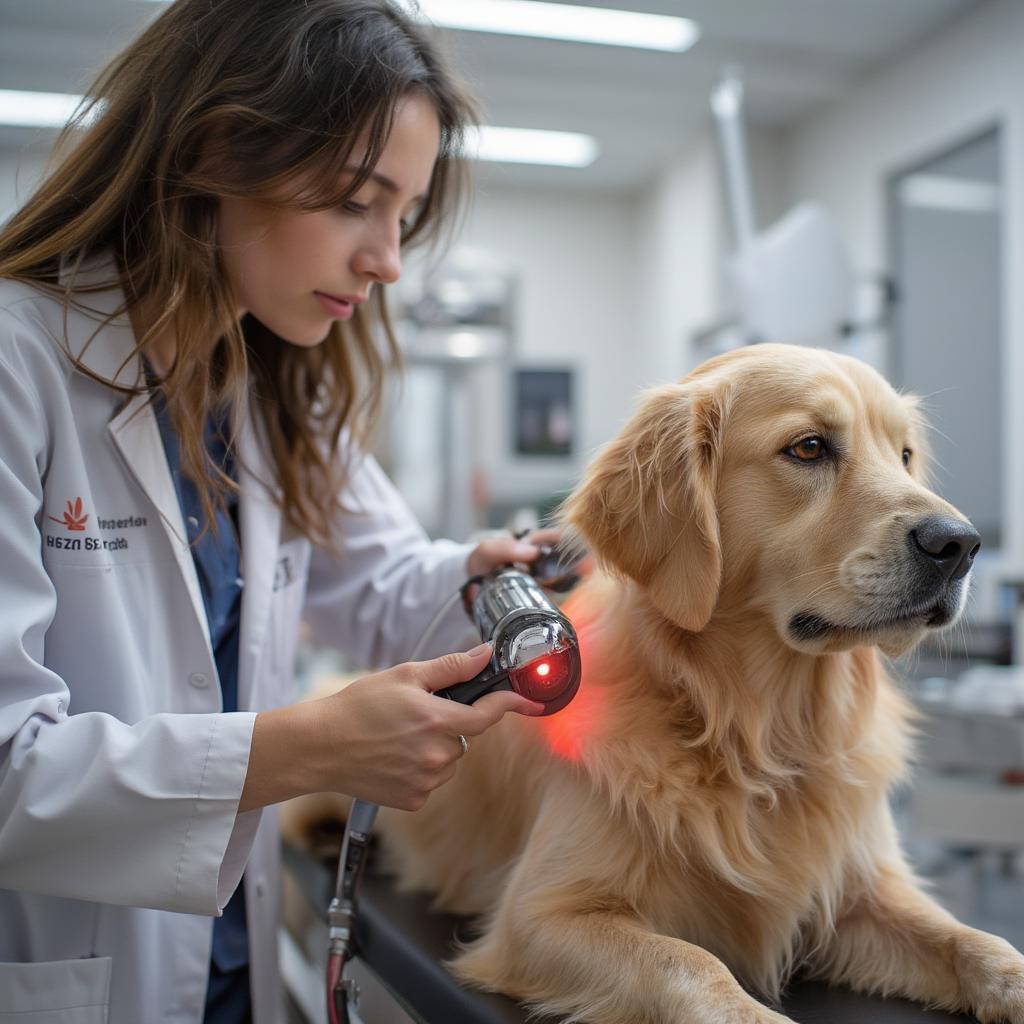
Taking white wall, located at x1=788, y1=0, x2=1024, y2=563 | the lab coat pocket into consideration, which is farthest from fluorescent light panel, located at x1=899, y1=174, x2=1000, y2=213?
the lab coat pocket

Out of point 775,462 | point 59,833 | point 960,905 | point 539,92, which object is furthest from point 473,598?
point 539,92

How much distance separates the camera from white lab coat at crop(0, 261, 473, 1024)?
0.86m

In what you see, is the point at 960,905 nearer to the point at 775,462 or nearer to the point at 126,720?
the point at 775,462

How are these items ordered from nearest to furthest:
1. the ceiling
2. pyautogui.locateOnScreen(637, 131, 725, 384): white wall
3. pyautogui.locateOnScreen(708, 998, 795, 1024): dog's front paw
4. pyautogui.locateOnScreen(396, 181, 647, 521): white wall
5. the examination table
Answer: pyautogui.locateOnScreen(708, 998, 795, 1024): dog's front paw, the examination table, the ceiling, pyautogui.locateOnScreen(637, 131, 725, 384): white wall, pyautogui.locateOnScreen(396, 181, 647, 521): white wall

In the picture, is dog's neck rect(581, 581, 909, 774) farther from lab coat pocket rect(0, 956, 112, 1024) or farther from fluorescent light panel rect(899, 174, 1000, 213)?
fluorescent light panel rect(899, 174, 1000, 213)

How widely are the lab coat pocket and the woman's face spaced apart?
0.75m

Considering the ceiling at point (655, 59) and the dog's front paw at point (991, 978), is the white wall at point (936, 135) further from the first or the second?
the dog's front paw at point (991, 978)

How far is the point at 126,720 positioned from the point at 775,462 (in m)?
0.76

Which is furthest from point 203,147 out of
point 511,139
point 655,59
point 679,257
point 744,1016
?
point 679,257

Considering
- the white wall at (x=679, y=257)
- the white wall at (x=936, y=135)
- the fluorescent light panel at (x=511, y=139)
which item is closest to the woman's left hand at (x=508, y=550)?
the white wall at (x=936, y=135)

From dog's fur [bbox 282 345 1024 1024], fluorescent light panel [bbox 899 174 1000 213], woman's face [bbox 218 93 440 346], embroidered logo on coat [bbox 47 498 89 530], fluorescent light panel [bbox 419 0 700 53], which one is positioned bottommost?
dog's fur [bbox 282 345 1024 1024]

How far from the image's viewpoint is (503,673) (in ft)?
2.83

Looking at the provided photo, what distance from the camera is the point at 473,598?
4.10 ft

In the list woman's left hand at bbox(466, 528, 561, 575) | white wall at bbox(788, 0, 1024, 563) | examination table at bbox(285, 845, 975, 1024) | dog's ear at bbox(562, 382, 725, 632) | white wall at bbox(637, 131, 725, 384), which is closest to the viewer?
examination table at bbox(285, 845, 975, 1024)
